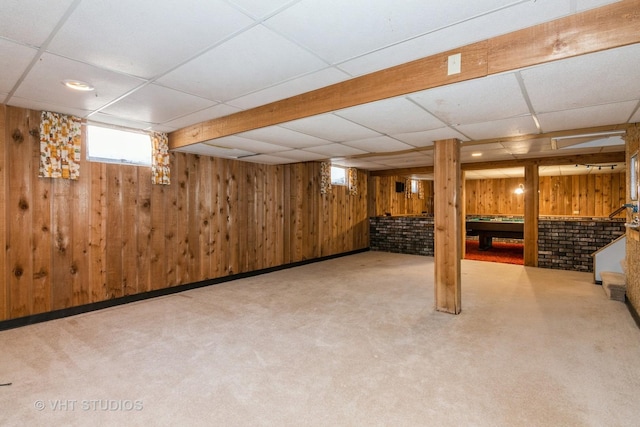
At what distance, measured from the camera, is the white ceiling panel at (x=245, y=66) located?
186cm

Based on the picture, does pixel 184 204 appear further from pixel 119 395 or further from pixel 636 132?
pixel 636 132

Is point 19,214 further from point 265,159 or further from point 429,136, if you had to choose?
point 429,136

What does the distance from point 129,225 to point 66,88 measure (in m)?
1.90

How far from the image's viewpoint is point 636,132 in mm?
3385

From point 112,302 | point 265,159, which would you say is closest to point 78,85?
point 112,302

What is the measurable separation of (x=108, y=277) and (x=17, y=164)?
1527mm

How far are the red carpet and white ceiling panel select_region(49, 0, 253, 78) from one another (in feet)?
24.0

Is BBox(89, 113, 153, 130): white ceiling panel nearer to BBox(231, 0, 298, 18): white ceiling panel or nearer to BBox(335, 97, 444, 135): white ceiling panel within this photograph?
BBox(335, 97, 444, 135): white ceiling panel

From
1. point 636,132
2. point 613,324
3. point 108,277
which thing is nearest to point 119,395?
point 108,277

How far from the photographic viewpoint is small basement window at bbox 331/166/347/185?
767 cm

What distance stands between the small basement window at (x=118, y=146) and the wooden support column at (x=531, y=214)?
22.6 ft

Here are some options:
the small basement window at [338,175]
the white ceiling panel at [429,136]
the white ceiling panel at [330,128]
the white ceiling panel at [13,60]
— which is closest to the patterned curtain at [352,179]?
the small basement window at [338,175]

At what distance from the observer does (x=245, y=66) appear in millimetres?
2156

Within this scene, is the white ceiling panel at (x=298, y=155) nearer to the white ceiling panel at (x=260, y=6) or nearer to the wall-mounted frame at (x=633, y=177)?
the white ceiling panel at (x=260, y=6)
